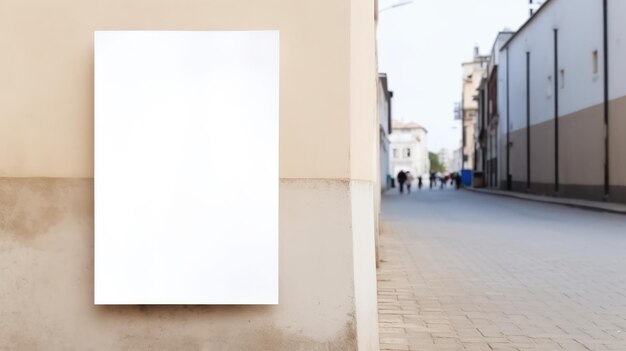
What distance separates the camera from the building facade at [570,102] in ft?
90.4

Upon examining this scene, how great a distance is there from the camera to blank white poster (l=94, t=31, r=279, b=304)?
13.3ft

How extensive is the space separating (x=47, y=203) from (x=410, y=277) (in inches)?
217

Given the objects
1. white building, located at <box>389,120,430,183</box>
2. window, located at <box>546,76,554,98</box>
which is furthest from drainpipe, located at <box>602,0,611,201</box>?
white building, located at <box>389,120,430,183</box>

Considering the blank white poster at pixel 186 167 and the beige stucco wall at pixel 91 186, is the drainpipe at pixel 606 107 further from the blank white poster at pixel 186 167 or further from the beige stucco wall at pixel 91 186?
the blank white poster at pixel 186 167

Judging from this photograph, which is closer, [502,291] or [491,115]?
[502,291]

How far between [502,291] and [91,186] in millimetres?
5147

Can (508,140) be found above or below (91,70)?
above

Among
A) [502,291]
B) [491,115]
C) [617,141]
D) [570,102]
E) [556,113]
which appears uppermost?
[491,115]

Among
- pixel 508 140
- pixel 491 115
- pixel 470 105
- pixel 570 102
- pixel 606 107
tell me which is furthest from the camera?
pixel 470 105

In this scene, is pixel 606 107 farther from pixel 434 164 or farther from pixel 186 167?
pixel 434 164

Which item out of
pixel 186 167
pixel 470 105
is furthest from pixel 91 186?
pixel 470 105

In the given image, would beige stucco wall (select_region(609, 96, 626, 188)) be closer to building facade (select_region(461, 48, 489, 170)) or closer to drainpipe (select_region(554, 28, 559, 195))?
drainpipe (select_region(554, 28, 559, 195))

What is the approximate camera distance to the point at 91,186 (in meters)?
4.24

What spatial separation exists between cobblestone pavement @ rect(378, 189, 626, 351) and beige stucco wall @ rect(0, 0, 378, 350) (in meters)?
1.47
